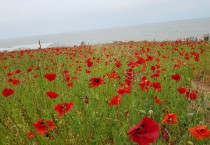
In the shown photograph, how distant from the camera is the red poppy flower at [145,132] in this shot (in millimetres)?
995

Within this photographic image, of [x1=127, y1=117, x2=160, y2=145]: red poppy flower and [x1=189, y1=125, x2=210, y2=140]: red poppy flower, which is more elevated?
[x1=127, y1=117, x2=160, y2=145]: red poppy flower

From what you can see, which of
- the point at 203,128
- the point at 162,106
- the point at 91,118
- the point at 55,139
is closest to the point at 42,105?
the point at 91,118

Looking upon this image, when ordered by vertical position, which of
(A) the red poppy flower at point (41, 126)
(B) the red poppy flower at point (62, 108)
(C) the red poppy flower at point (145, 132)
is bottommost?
(A) the red poppy flower at point (41, 126)

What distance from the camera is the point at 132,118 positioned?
282 centimetres

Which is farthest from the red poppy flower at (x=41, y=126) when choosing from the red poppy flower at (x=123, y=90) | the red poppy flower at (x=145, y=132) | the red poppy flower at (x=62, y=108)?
the red poppy flower at (x=145, y=132)

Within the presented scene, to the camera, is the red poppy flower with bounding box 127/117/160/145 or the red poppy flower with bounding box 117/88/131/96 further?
the red poppy flower with bounding box 117/88/131/96

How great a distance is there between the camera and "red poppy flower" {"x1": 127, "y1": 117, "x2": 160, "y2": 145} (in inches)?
39.2

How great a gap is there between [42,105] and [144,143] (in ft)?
7.77

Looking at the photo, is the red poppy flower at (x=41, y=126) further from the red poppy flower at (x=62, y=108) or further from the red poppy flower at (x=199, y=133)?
the red poppy flower at (x=199, y=133)

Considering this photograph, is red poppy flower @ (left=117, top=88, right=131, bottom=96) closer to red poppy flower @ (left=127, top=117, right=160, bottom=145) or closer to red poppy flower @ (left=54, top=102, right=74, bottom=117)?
red poppy flower @ (left=54, top=102, right=74, bottom=117)

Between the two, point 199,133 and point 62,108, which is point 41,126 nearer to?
point 62,108

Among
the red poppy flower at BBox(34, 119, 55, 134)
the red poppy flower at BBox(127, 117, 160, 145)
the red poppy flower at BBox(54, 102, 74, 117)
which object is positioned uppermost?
the red poppy flower at BBox(127, 117, 160, 145)

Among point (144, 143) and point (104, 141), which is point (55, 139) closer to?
point (104, 141)

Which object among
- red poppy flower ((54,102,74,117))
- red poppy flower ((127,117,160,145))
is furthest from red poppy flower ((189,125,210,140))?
red poppy flower ((54,102,74,117))
